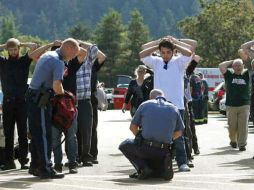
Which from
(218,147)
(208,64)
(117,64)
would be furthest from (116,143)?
(117,64)

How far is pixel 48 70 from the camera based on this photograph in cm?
1077

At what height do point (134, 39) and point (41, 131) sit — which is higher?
point (134, 39)

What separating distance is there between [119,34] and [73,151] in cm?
12393

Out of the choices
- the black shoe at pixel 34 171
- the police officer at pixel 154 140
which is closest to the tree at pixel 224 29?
the police officer at pixel 154 140

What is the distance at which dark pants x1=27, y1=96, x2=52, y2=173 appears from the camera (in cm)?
1089

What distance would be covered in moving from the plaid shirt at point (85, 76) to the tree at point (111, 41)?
11254 centimetres

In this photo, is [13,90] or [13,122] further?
[13,122]

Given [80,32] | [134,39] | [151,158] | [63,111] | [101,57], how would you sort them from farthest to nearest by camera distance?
[80,32]
[134,39]
[101,57]
[151,158]
[63,111]

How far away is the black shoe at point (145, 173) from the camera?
35.9ft

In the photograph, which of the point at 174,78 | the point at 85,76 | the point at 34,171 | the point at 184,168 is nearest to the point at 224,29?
the point at 85,76

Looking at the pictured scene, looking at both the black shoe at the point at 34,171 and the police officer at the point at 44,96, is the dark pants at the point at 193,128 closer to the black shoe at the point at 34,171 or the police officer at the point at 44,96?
the black shoe at the point at 34,171

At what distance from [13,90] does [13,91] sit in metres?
0.02

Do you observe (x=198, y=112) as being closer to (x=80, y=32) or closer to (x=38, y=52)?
(x=38, y=52)

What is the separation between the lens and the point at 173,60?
12.6 metres
